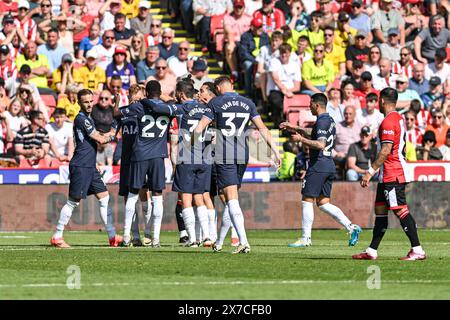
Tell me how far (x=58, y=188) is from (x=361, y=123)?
7303mm

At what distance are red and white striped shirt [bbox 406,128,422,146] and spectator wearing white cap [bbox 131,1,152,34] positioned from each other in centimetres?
685

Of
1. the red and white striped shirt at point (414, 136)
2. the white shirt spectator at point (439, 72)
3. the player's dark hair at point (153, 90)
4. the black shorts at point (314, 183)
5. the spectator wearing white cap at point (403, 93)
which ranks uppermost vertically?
the white shirt spectator at point (439, 72)

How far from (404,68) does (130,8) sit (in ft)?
23.3

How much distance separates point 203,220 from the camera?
64.3ft

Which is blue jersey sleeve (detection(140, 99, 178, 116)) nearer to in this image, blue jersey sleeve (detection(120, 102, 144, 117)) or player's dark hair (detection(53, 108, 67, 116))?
blue jersey sleeve (detection(120, 102, 144, 117))

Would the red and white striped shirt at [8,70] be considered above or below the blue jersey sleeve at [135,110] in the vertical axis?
above

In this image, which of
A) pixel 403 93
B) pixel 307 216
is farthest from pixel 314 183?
pixel 403 93

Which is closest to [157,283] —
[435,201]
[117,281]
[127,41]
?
[117,281]

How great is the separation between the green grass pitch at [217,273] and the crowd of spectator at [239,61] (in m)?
7.07

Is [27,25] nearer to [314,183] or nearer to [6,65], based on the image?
[6,65]

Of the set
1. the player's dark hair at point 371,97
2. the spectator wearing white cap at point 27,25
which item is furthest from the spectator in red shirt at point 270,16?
the spectator wearing white cap at point 27,25

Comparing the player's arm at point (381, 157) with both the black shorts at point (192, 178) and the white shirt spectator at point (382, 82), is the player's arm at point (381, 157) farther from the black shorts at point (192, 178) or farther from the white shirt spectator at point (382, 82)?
the white shirt spectator at point (382, 82)

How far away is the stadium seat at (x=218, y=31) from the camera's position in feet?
102

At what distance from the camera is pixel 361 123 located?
28469 mm
